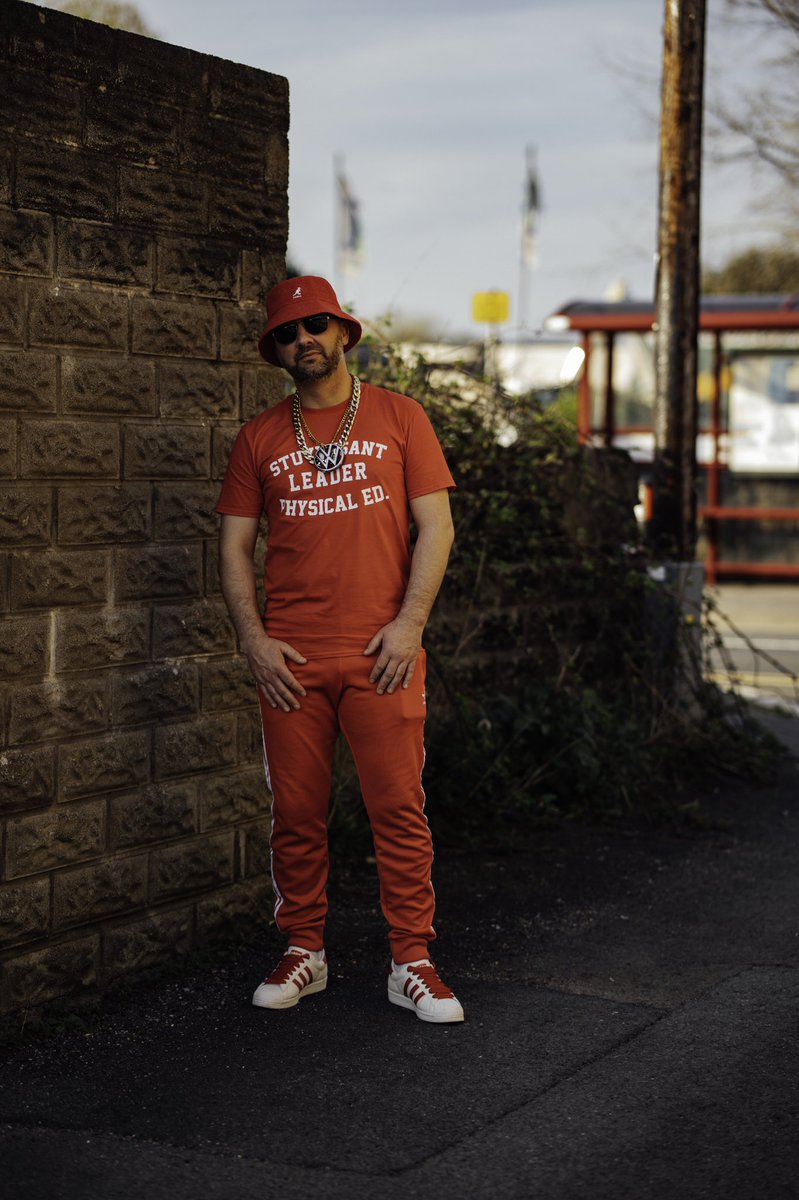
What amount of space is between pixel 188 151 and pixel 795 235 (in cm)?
1788

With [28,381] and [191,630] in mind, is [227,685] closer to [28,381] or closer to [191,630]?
[191,630]

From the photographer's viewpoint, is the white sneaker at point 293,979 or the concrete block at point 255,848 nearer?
the white sneaker at point 293,979

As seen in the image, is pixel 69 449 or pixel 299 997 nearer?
pixel 69 449

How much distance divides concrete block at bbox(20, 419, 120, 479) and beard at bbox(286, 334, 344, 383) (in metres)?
0.60

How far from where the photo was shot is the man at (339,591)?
450 centimetres

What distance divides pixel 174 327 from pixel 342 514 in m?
0.92

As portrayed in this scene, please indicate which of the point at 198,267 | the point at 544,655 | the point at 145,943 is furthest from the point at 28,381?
the point at 544,655

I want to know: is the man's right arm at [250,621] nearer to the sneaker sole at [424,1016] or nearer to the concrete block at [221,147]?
the sneaker sole at [424,1016]

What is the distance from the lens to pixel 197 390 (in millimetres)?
5070

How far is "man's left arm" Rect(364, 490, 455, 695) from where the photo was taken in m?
4.45

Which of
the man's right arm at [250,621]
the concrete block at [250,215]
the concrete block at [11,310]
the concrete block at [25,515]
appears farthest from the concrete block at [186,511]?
the concrete block at [250,215]

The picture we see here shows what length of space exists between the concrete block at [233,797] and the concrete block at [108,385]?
1.17 meters

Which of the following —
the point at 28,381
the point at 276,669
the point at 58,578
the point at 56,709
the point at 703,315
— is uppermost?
the point at 703,315

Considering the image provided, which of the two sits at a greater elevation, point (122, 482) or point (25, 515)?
point (122, 482)
